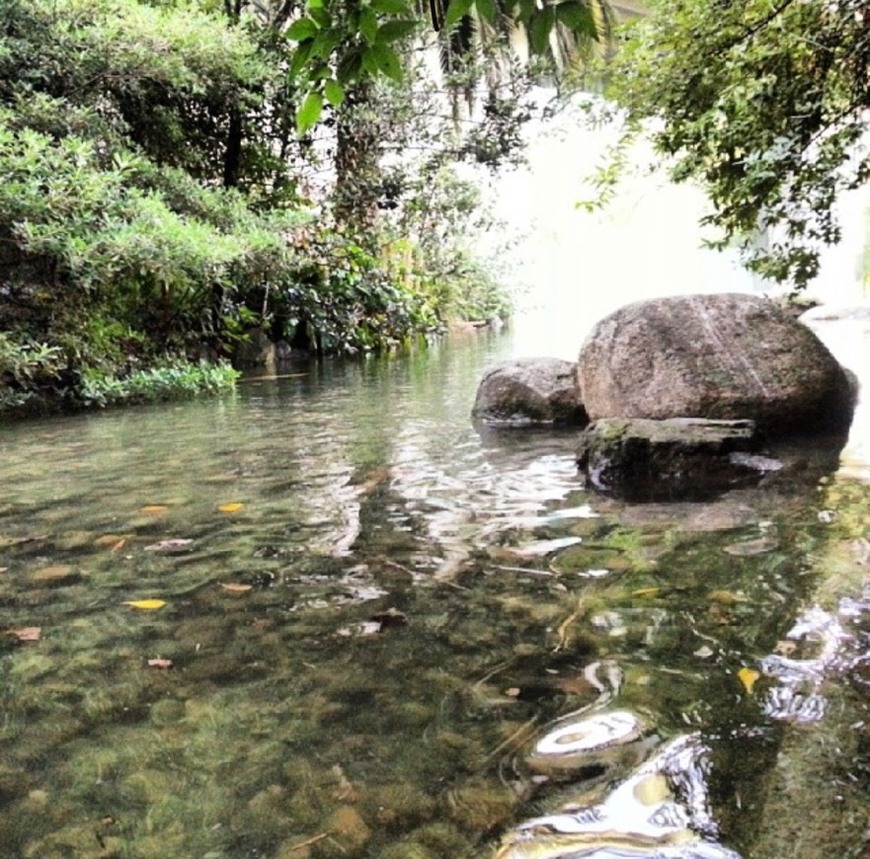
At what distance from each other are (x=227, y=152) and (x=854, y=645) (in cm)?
1139

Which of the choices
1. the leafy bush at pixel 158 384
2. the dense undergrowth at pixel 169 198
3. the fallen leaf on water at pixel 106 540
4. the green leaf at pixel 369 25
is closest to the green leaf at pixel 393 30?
the green leaf at pixel 369 25

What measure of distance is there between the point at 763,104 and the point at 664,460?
1.64 metres

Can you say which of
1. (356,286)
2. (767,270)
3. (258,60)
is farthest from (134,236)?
(356,286)

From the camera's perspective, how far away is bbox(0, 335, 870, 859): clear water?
126 cm

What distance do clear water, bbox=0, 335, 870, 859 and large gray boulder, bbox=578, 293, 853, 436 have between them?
1046mm

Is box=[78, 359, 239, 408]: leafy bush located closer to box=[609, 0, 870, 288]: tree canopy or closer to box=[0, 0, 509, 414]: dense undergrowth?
box=[0, 0, 509, 414]: dense undergrowth

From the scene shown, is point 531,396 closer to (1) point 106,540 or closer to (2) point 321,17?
(1) point 106,540

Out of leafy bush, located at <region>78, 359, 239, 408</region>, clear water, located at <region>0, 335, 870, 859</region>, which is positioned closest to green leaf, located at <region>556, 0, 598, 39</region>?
clear water, located at <region>0, 335, 870, 859</region>

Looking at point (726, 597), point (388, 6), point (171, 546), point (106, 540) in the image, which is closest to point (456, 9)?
point (388, 6)

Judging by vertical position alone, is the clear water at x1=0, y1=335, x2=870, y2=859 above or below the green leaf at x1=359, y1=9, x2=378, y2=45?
below

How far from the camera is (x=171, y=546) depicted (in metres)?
2.82

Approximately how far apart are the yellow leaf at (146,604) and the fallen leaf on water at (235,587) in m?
0.19

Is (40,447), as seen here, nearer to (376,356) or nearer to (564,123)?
(376,356)

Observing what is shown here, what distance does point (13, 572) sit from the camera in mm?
2578
